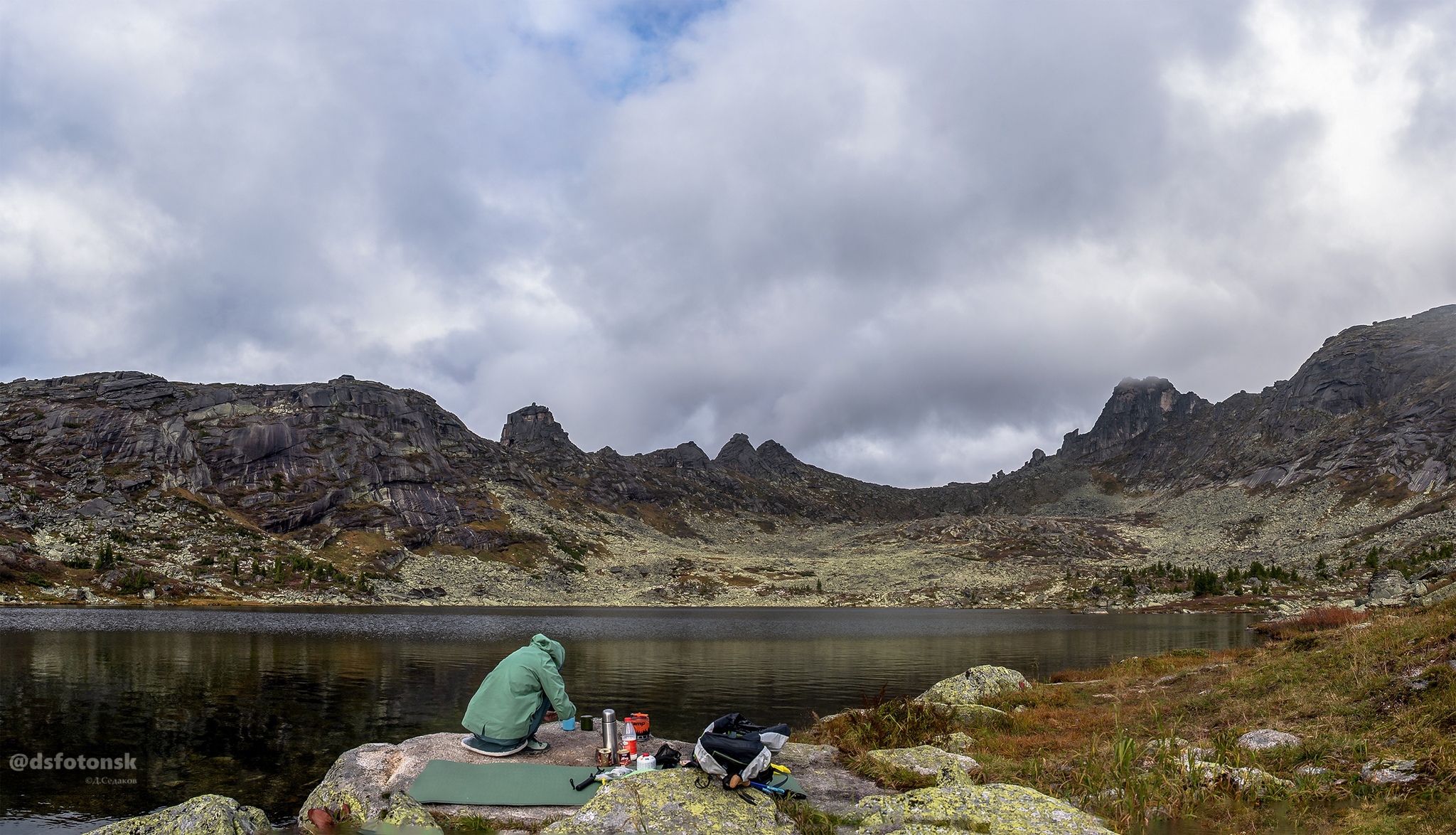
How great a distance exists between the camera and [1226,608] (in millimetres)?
134875

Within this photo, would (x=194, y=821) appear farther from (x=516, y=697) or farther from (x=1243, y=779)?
(x=1243, y=779)

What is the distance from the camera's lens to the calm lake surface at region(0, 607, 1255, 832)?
73.5 ft

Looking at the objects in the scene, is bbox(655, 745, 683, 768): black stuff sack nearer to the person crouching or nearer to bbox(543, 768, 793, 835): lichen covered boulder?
bbox(543, 768, 793, 835): lichen covered boulder

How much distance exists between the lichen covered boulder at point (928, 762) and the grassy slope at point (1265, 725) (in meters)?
0.38

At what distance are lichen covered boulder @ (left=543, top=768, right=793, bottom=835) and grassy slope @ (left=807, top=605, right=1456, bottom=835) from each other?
4.68m

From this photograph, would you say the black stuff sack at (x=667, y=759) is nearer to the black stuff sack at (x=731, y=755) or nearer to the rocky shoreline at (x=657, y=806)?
the rocky shoreline at (x=657, y=806)

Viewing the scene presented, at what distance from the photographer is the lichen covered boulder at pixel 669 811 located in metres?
12.4

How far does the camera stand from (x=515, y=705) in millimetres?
18734

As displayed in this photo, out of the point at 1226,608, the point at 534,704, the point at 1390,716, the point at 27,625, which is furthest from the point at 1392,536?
the point at 27,625

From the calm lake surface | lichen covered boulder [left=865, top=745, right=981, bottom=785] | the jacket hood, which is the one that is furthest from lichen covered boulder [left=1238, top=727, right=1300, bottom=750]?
the calm lake surface

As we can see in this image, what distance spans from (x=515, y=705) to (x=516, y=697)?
18cm

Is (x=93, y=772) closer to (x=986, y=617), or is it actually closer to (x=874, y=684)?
(x=874, y=684)

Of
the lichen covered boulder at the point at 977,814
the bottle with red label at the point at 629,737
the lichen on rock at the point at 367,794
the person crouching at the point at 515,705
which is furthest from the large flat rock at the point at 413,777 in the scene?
the lichen covered boulder at the point at 977,814
